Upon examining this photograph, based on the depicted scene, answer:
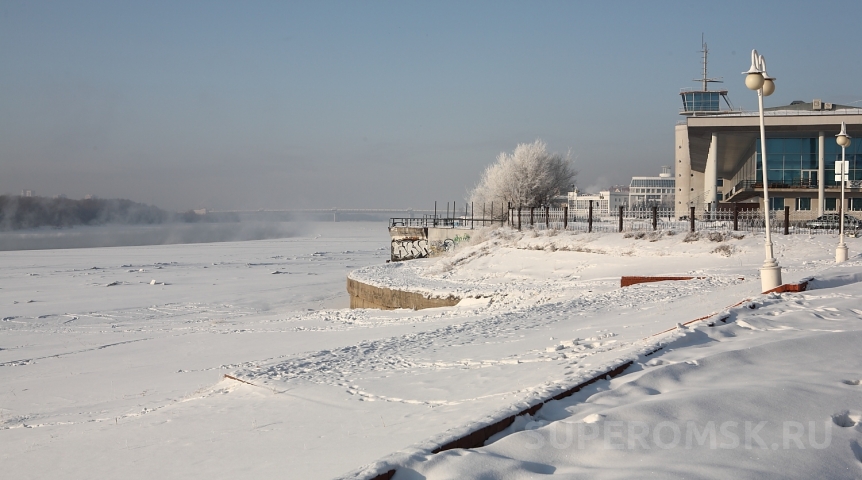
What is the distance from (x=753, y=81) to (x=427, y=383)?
826cm

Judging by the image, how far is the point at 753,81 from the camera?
469 inches

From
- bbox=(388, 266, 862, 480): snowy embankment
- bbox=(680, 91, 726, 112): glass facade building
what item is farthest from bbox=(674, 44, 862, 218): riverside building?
bbox=(388, 266, 862, 480): snowy embankment

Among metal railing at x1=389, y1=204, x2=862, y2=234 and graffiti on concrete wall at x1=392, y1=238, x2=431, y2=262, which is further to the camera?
graffiti on concrete wall at x1=392, y1=238, x2=431, y2=262

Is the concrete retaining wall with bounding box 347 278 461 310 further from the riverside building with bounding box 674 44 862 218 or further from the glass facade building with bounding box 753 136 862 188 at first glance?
the glass facade building with bounding box 753 136 862 188

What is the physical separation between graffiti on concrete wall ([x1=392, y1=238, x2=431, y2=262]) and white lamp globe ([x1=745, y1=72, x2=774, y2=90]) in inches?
1454

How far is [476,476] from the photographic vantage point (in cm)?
402

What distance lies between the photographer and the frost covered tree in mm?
61156

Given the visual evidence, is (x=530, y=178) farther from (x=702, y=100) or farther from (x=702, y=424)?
(x=702, y=424)

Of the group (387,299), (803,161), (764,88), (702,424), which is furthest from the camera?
(803,161)

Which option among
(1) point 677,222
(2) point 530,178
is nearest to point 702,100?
(2) point 530,178

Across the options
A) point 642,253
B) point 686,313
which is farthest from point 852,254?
point 686,313

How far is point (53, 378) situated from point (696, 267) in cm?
1825

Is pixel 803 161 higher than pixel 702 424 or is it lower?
higher

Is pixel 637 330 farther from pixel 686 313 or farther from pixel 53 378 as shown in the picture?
pixel 53 378
